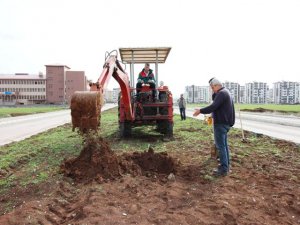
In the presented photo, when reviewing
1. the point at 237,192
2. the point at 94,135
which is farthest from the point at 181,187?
the point at 94,135

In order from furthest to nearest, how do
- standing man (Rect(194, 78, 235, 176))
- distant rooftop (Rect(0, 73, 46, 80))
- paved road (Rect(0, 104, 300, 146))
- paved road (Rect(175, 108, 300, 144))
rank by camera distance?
distant rooftop (Rect(0, 73, 46, 80)) < paved road (Rect(0, 104, 300, 146)) < paved road (Rect(175, 108, 300, 144)) < standing man (Rect(194, 78, 235, 176))

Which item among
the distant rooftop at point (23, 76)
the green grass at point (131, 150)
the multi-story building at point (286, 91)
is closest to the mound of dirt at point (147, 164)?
the green grass at point (131, 150)

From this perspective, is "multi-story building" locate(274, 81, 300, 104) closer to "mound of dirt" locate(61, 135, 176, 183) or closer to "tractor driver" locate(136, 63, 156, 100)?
"tractor driver" locate(136, 63, 156, 100)

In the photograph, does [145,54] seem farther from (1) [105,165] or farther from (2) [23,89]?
(2) [23,89]

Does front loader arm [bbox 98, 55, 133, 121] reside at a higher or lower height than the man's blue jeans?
higher

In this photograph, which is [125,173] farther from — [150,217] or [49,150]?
[49,150]

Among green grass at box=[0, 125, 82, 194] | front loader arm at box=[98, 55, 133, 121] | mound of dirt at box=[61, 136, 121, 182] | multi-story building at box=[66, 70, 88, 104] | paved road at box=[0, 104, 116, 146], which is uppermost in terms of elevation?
multi-story building at box=[66, 70, 88, 104]

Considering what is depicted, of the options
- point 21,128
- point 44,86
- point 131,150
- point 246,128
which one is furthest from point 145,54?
point 44,86

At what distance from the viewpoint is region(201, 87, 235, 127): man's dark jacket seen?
673 centimetres

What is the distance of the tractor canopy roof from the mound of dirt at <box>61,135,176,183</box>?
5098 millimetres

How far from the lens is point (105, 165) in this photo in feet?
22.3

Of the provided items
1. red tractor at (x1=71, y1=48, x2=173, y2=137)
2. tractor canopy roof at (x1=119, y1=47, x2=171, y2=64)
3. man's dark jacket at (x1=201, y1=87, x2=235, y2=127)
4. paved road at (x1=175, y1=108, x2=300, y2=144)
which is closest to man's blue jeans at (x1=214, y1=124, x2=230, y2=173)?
man's dark jacket at (x1=201, y1=87, x2=235, y2=127)

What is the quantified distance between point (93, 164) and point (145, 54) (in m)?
6.34

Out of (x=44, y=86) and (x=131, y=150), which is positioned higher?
(x=44, y=86)
